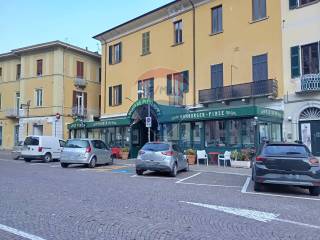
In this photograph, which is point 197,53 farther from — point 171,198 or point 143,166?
point 171,198

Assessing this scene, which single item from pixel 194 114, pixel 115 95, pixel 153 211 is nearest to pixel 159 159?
pixel 153 211

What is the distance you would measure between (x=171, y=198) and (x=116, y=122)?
18.0 m

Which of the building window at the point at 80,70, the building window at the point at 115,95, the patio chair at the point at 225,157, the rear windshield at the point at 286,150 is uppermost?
the building window at the point at 80,70

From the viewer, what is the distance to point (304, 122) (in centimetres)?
1989

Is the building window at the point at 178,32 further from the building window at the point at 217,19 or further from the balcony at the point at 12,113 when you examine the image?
the balcony at the point at 12,113

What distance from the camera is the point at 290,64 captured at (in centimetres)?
2038

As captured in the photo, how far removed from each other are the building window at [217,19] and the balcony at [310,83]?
7375mm

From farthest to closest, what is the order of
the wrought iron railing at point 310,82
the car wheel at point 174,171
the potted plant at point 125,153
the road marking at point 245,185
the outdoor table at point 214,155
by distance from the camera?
the potted plant at point 125,153 → the outdoor table at point 214,155 → the wrought iron railing at point 310,82 → the car wheel at point 174,171 → the road marking at point 245,185

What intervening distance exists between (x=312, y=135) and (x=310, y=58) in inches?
168

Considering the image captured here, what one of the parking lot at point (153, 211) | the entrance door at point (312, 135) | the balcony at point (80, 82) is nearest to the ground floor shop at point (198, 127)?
the entrance door at point (312, 135)

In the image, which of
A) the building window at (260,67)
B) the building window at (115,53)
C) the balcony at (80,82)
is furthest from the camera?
the balcony at (80,82)

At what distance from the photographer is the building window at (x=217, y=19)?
24.5m

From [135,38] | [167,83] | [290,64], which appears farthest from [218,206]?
[135,38]

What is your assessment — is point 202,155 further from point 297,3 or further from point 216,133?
point 297,3
